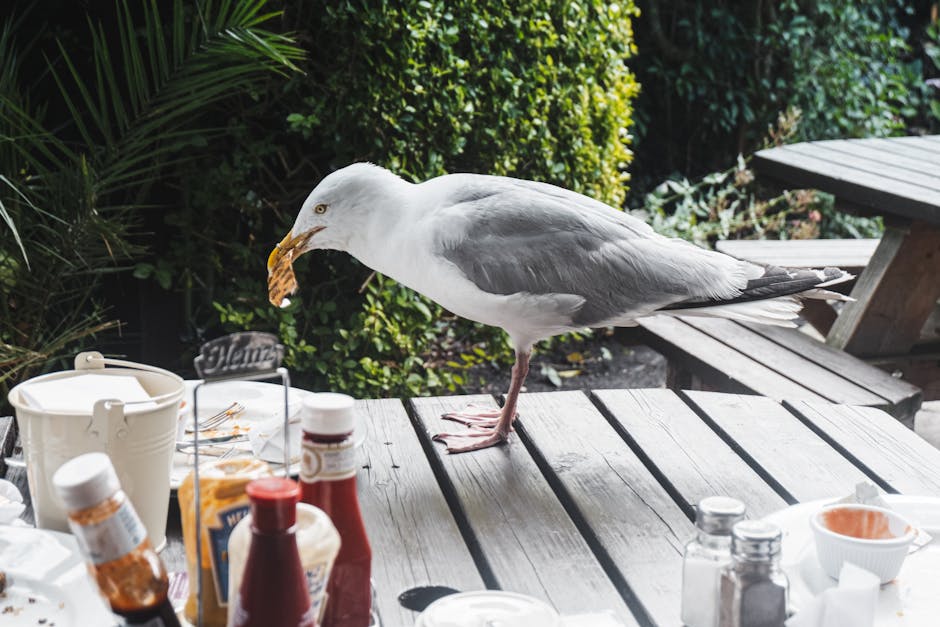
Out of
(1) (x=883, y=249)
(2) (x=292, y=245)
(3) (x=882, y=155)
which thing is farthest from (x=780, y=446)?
(3) (x=882, y=155)

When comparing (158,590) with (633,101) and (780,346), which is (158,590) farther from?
(633,101)

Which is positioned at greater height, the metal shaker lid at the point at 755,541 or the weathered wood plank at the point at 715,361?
the metal shaker lid at the point at 755,541

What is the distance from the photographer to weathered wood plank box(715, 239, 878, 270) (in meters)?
3.54

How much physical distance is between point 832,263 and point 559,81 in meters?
1.17

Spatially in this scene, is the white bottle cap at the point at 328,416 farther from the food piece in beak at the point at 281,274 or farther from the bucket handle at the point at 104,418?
the food piece in beak at the point at 281,274

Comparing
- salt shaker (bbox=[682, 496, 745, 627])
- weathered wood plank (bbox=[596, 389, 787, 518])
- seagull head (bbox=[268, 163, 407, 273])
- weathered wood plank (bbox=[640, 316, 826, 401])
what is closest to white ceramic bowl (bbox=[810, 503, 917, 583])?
salt shaker (bbox=[682, 496, 745, 627])

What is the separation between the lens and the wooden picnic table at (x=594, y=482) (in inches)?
53.1

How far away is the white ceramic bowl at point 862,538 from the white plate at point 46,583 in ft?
2.47

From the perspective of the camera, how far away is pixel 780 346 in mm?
3240

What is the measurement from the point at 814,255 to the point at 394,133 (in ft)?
4.81

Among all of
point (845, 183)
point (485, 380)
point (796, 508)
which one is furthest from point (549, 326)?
point (485, 380)

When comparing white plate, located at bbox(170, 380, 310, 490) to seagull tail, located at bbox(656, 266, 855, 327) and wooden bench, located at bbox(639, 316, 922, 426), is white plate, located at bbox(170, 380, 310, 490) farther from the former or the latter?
wooden bench, located at bbox(639, 316, 922, 426)

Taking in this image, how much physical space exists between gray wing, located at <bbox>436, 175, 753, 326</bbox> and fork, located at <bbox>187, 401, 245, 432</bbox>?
19.4 inches

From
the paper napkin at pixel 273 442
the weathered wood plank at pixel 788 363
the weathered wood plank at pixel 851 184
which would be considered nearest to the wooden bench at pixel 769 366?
the weathered wood plank at pixel 788 363
